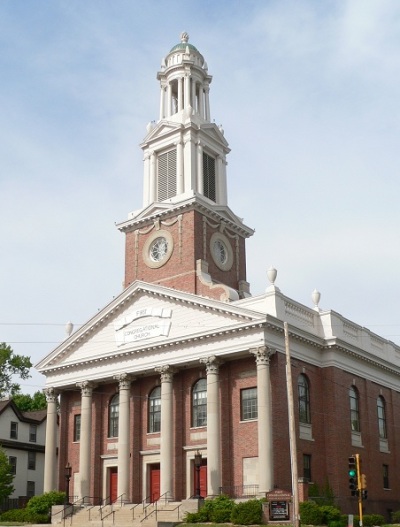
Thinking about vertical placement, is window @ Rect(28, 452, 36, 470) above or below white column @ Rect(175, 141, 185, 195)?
below

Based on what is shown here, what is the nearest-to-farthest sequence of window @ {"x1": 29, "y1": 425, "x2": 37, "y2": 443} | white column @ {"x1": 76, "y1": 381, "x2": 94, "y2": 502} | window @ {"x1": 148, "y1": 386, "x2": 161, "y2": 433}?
window @ {"x1": 148, "y1": 386, "x2": 161, "y2": 433} < white column @ {"x1": 76, "y1": 381, "x2": 94, "y2": 502} < window @ {"x1": 29, "y1": 425, "x2": 37, "y2": 443}

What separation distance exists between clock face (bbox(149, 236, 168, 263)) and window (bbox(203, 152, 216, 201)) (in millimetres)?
5371

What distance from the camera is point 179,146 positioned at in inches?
2239

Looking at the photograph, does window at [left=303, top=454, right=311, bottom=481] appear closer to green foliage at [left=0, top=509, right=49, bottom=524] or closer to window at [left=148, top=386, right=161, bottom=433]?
window at [left=148, top=386, right=161, bottom=433]

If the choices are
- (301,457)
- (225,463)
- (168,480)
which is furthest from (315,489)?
(168,480)

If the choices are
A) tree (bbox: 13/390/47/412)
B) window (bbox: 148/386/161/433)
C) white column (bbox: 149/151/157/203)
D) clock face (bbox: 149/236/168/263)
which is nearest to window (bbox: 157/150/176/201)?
white column (bbox: 149/151/157/203)

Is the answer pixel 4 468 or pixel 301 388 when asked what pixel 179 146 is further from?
pixel 4 468

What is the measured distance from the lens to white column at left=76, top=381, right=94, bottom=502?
48188mm

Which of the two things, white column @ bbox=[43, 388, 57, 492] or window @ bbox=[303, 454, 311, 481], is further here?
white column @ bbox=[43, 388, 57, 492]

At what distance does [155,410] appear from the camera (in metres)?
48.4

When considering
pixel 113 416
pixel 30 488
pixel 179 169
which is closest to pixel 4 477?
pixel 113 416

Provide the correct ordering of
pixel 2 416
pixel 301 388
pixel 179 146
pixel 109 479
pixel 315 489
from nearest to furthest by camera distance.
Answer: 1. pixel 315 489
2. pixel 301 388
3. pixel 109 479
4. pixel 179 146
5. pixel 2 416

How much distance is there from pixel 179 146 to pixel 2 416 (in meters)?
27.3

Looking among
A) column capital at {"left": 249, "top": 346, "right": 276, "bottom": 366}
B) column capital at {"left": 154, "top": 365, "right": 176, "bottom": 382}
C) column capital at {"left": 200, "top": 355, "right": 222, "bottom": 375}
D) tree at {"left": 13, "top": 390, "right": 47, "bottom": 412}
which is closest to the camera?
column capital at {"left": 249, "top": 346, "right": 276, "bottom": 366}
